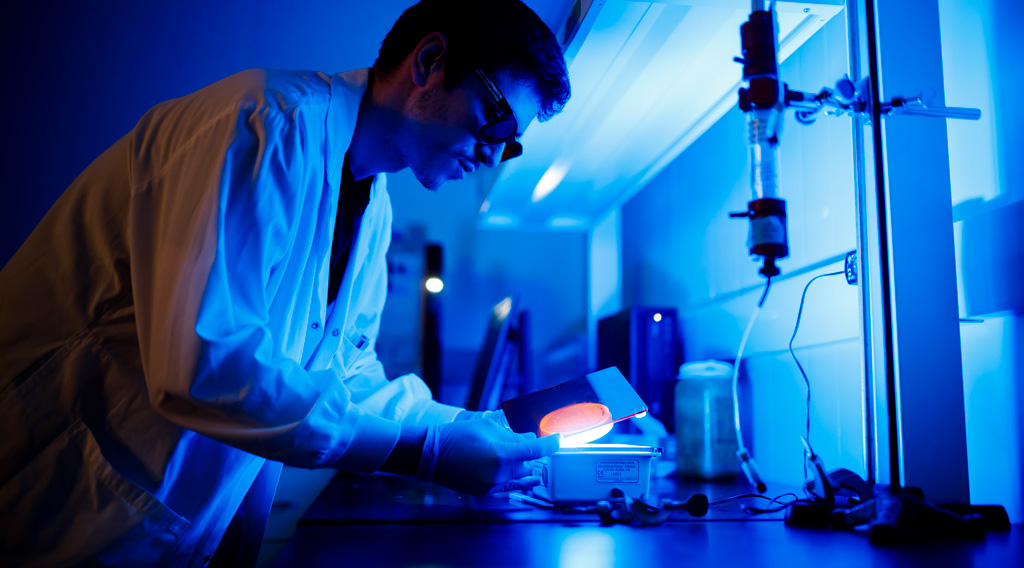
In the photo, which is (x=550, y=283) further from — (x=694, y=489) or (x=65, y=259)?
(x=65, y=259)

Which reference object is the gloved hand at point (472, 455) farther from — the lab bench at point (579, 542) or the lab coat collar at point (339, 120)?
the lab coat collar at point (339, 120)

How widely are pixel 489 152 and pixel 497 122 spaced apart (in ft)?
0.42

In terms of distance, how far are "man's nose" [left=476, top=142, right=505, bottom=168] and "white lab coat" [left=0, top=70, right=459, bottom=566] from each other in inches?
10.1

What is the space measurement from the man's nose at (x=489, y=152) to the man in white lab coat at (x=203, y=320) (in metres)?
0.05

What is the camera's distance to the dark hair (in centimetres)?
111

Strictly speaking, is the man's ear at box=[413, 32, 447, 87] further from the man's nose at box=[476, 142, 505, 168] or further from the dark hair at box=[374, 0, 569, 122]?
the man's nose at box=[476, 142, 505, 168]

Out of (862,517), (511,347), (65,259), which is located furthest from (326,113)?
(511,347)

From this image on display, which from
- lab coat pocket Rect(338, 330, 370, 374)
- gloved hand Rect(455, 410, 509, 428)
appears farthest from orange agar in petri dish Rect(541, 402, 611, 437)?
lab coat pocket Rect(338, 330, 370, 374)

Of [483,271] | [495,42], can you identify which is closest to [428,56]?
[495,42]

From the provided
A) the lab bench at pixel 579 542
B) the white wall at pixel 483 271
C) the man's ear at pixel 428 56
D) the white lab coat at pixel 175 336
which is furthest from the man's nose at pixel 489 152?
the white wall at pixel 483 271

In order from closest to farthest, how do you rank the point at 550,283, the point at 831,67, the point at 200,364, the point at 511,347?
the point at 200,364, the point at 831,67, the point at 511,347, the point at 550,283

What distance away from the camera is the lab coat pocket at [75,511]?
83 cm

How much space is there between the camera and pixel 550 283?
2994 mm

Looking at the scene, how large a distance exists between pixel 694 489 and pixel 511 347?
3.10 ft
